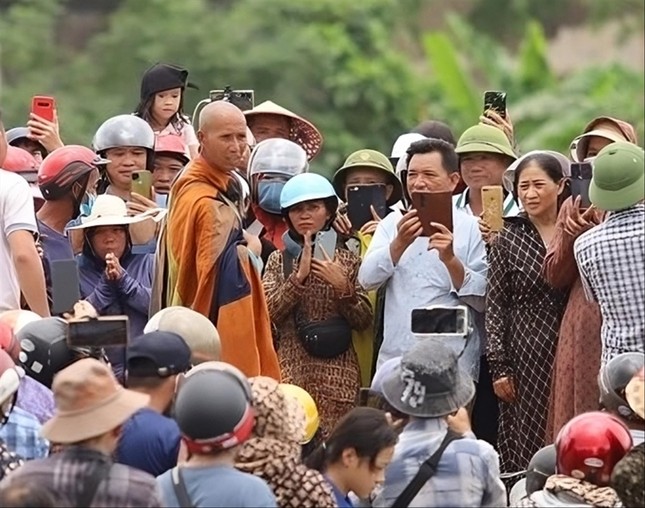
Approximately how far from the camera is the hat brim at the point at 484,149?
29.7 ft

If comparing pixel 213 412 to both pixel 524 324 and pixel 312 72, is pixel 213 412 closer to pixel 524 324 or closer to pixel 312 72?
pixel 524 324

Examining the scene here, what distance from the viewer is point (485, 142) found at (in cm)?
905

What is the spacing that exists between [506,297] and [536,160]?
66cm

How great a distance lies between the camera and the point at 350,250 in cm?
881

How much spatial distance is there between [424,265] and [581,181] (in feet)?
2.77

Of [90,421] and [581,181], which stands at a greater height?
[581,181]

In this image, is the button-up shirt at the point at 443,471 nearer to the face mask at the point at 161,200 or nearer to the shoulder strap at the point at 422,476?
the shoulder strap at the point at 422,476

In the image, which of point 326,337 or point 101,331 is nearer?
point 101,331

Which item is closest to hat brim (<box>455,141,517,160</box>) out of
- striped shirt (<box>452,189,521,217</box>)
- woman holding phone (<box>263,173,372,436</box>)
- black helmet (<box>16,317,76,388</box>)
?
striped shirt (<box>452,189,521,217</box>)

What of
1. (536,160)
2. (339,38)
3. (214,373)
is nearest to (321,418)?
(536,160)

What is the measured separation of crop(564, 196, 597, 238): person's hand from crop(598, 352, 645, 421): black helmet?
43.9 inches

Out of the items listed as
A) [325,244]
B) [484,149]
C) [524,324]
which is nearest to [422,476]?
[524,324]

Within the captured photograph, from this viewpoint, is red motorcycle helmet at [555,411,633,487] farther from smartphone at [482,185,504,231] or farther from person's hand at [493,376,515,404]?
smartphone at [482,185,504,231]

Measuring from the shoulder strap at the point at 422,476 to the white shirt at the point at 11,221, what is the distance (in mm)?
2774
